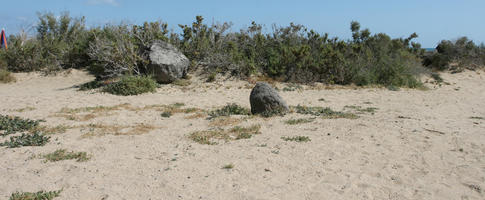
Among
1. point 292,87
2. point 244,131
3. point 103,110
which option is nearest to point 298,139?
point 244,131

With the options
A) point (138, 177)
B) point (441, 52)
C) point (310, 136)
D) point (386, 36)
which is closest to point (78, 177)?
point (138, 177)

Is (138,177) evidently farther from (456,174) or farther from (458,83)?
(458,83)

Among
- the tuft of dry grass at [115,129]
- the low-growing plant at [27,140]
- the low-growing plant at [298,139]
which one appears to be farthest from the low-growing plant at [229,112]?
the low-growing plant at [27,140]

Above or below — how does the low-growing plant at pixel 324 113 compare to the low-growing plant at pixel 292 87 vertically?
below

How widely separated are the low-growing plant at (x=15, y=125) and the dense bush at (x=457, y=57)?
19.1 meters

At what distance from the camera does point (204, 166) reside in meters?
5.06

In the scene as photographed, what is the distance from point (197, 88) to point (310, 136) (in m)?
7.03

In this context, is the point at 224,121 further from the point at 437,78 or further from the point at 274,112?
the point at 437,78

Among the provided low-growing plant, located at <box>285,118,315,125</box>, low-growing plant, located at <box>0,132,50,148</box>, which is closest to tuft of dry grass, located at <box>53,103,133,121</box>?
low-growing plant, located at <box>0,132,50,148</box>

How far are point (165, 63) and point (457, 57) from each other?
52.5 feet

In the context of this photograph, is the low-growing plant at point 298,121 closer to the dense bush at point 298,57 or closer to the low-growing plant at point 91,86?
the dense bush at point 298,57

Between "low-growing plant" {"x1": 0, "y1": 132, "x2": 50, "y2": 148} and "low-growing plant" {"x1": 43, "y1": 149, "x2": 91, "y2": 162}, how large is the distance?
0.74 meters

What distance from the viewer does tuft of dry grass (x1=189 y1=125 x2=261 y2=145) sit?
20.9 ft

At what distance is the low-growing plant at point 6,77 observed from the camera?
562 inches
